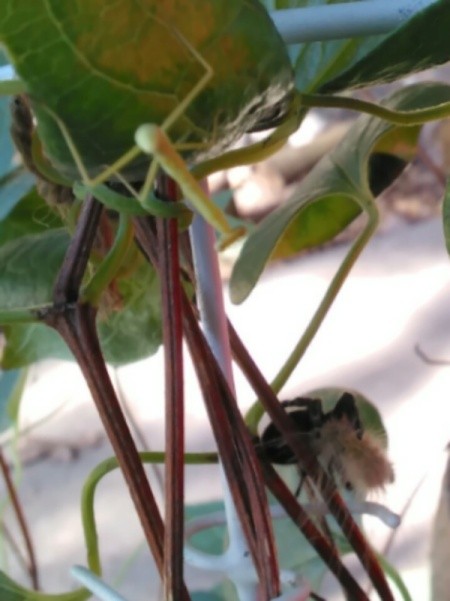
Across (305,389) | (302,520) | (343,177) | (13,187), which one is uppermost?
(305,389)

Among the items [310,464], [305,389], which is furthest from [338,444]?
[305,389]

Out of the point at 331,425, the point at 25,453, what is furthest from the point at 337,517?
the point at 25,453

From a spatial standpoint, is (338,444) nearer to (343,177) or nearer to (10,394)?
(343,177)

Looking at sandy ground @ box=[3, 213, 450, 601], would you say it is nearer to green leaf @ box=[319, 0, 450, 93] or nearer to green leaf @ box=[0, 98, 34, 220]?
green leaf @ box=[0, 98, 34, 220]

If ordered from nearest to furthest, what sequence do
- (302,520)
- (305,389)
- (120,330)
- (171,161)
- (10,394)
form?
(171,161)
(302,520)
(120,330)
(10,394)
(305,389)

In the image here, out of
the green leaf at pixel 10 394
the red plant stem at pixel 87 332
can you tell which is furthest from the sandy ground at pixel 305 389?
the red plant stem at pixel 87 332

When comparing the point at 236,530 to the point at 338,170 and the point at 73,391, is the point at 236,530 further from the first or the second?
the point at 73,391
